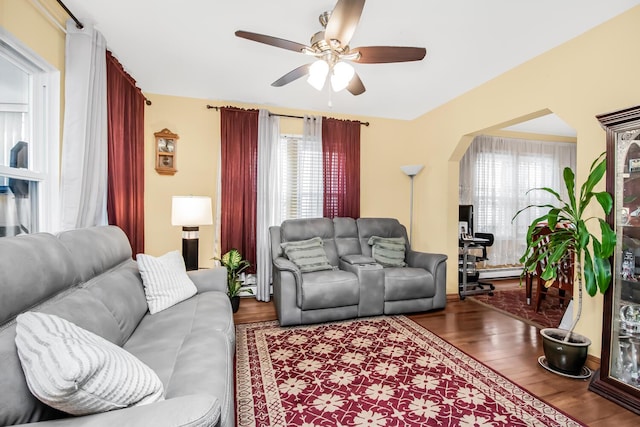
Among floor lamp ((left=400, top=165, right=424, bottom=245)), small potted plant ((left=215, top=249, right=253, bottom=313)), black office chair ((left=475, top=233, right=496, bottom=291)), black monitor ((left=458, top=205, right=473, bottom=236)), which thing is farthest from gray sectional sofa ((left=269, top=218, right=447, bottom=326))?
black office chair ((left=475, top=233, right=496, bottom=291))

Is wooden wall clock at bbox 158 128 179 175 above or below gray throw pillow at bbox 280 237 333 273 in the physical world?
above

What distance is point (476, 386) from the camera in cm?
199

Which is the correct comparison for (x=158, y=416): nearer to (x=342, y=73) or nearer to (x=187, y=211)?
(x=342, y=73)

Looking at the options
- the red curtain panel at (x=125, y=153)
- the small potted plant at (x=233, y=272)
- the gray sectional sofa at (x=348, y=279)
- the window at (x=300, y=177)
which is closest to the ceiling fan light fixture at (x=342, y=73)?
the gray sectional sofa at (x=348, y=279)

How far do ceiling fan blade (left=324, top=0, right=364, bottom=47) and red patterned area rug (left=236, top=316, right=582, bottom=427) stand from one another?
2165 mm

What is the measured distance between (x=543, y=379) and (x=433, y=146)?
2.95 m

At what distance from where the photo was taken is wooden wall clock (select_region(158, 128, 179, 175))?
364cm

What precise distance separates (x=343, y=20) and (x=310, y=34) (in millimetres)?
936

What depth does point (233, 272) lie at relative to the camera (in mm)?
3502

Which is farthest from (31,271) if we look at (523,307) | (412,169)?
(523,307)

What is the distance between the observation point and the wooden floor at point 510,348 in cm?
179

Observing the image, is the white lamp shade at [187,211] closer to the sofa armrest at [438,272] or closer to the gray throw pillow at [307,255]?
the gray throw pillow at [307,255]

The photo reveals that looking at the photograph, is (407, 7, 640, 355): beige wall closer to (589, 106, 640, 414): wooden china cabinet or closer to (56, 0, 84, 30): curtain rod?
(589, 106, 640, 414): wooden china cabinet

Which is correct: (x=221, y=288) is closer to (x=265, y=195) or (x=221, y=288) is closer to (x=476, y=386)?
(x=265, y=195)
